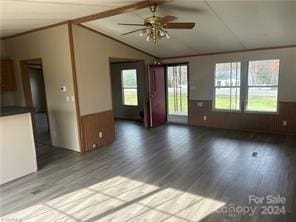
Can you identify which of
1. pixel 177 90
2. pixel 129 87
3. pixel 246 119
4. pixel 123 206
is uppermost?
pixel 129 87

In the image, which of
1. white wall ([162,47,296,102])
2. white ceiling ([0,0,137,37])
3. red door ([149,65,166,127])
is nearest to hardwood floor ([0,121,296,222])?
white wall ([162,47,296,102])

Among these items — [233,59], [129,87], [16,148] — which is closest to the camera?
[16,148]

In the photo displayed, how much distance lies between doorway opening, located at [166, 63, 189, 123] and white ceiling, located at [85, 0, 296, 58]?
115 centimetres

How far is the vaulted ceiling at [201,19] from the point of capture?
10.5 ft

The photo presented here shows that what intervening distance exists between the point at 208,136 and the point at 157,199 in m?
3.10

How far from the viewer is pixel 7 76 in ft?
18.0

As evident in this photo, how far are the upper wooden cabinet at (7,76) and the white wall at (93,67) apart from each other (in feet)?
7.54

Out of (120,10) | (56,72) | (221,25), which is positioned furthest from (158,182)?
(56,72)

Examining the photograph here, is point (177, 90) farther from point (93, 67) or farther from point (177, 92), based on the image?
point (93, 67)

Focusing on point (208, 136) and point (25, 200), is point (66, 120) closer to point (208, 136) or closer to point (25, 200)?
point (25, 200)

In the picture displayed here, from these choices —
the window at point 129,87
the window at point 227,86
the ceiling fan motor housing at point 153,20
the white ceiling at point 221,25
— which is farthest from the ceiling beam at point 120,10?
the window at point 129,87

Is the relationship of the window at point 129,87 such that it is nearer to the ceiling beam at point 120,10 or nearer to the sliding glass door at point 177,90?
the sliding glass door at point 177,90

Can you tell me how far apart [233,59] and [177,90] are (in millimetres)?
2053

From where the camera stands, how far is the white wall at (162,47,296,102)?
528cm
